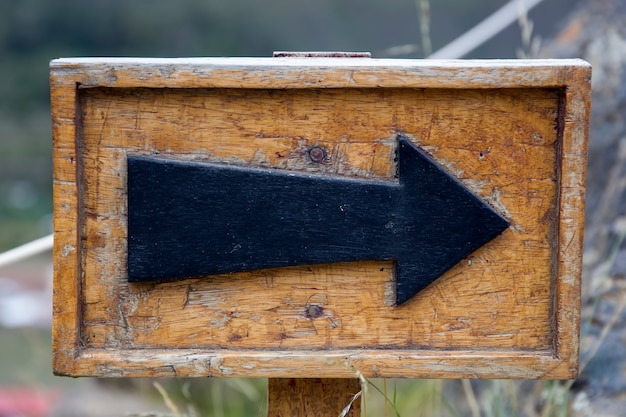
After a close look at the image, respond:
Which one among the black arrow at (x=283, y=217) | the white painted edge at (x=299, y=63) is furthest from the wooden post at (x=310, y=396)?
the white painted edge at (x=299, y=63)

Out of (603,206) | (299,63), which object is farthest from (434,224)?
(603,206)

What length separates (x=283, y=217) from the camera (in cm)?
121

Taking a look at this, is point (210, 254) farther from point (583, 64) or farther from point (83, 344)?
point (583, 64)

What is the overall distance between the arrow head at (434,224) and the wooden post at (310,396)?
240mm

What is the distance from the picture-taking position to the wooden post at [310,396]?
1375mm

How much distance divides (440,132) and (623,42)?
159 cm

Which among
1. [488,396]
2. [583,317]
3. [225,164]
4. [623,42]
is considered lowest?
[488,396]

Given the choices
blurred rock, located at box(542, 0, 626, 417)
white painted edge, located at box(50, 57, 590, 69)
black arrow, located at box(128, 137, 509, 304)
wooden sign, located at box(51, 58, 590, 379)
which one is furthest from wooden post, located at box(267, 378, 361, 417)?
blurred rock, located at box(542, 0, 626, 417)

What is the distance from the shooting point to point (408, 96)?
1.21m

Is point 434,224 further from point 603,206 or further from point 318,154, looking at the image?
point 603,206

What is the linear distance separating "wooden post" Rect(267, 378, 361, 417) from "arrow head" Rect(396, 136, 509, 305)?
24 centimetres

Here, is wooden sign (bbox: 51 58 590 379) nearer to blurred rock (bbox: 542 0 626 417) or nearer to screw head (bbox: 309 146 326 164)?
screw head (bbox: 309 146 326 164)

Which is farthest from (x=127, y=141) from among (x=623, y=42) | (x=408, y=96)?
(x=623, y=42)

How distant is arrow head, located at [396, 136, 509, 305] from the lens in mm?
1209
